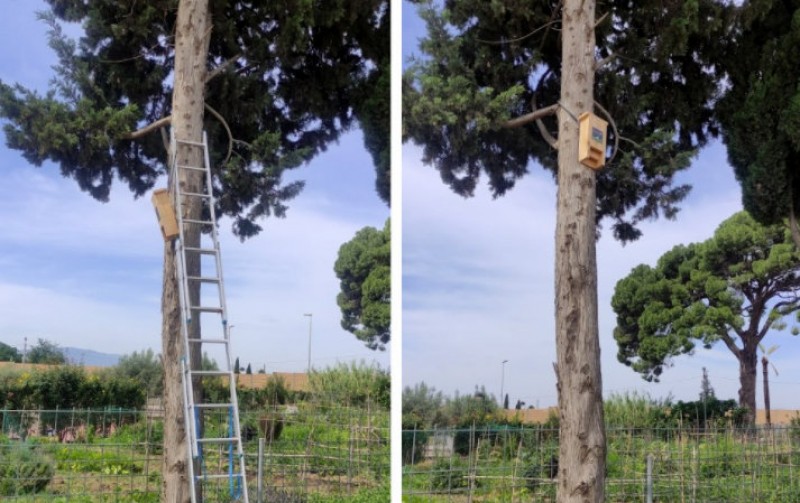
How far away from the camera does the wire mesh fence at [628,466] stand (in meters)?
4.82

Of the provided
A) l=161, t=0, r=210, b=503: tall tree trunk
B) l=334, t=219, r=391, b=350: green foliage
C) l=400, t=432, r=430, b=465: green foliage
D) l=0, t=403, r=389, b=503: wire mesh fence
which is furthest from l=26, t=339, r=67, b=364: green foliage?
l=400, t=432, r=430, b=465: green foliage

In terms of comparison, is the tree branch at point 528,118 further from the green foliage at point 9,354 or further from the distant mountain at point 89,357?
the green foliage at point 9,354

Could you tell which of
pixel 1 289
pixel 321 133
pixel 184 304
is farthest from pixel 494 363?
pixel 1 289

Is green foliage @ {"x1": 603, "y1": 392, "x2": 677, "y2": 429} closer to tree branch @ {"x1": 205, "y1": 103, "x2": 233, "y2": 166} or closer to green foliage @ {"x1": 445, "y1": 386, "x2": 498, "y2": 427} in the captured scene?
green foliage @ {"x1": 445, "y1": 386, "x2": 498, "y2": 427}

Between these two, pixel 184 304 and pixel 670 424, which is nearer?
pixel 184 304

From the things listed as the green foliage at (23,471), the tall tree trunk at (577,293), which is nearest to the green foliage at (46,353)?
the green foliage at (23,471)

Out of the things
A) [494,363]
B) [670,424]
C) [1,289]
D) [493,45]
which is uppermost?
[493,45]

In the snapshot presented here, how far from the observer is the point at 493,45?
5.36 meters

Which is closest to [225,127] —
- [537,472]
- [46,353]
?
[46,353]

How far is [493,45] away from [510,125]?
0.52 meters

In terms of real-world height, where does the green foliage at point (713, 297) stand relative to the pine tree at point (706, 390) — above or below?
above

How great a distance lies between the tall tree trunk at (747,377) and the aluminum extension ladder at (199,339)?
3147 mm

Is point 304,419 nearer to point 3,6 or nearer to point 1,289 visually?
point 1,289

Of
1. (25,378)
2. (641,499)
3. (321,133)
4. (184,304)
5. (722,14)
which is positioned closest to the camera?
(184,304)
